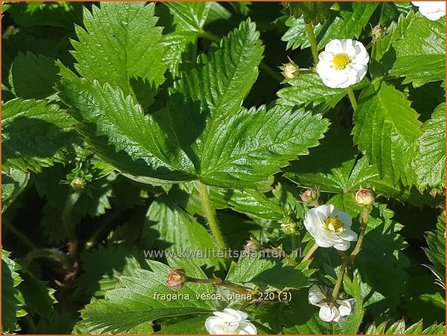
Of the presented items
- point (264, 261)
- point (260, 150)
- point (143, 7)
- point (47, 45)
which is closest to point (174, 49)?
point (143, 7)

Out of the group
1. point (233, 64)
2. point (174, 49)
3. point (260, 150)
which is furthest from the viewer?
point (174, 49)

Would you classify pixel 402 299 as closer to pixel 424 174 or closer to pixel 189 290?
pixel 424 174

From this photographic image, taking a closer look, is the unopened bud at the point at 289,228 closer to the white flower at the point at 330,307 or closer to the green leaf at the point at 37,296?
the white flower at the point at 330,307

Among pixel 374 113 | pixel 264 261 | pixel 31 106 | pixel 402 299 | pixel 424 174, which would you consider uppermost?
pixel 31 106

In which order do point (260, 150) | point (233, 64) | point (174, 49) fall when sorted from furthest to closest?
1. point (174, 49)
2. point (233, 64)
3. point (260, 150)

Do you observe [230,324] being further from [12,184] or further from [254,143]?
[12,184]

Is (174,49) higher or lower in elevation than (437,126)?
higher

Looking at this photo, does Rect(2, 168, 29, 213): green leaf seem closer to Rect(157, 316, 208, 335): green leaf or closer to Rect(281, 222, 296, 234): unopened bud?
Rect(157, 316, 208, 335): green leaf
